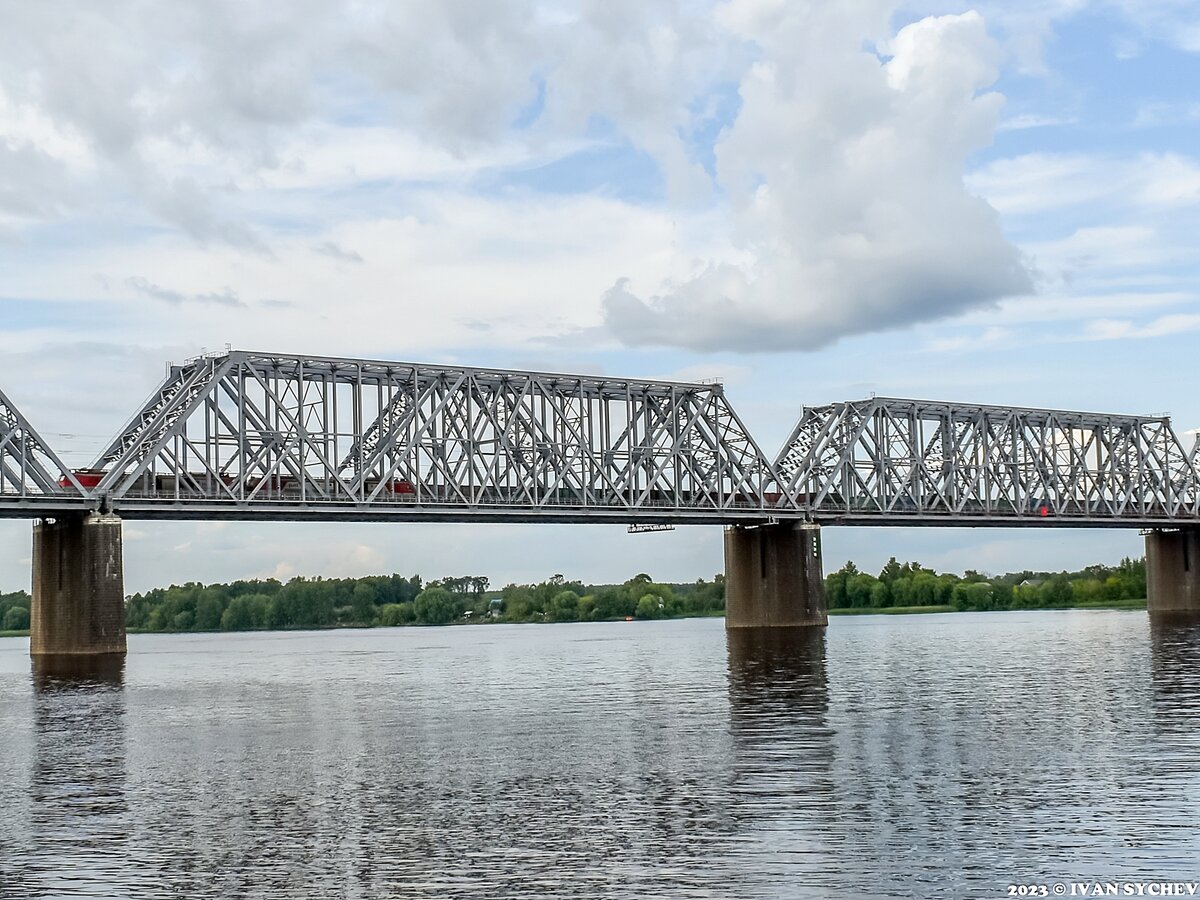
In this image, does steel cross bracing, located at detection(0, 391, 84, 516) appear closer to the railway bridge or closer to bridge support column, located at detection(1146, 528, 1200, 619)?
the railway bridge

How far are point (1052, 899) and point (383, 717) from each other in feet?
124

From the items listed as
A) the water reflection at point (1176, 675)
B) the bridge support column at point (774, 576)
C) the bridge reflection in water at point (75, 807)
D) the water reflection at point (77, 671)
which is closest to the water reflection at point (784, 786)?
the bridge reflection in water at point (75, 807)

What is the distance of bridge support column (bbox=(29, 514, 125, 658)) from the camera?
103 meters

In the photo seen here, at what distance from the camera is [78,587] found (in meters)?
104

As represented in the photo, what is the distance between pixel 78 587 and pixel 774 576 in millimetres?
69432

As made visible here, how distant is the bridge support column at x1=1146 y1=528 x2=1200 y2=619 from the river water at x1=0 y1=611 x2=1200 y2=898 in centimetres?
12879

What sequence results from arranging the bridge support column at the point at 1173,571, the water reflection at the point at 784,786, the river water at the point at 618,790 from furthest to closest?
1. the bridge support column at the point at 1173,571
2. the river water at the point at 618,790
3. the water reflection at the point at 784,786

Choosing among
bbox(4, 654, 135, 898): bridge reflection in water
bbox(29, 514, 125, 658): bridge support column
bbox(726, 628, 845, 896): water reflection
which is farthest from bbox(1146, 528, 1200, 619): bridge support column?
bbox(4, 654, 135, 898): bridge reflection in water

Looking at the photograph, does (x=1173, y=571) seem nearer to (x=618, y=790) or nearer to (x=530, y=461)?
(x=530, y=461)

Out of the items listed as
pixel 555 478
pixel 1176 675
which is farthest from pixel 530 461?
pixel 1176 675

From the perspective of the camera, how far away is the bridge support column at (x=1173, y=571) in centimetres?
19038

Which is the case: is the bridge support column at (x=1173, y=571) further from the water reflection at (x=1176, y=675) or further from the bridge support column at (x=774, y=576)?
the water reflection at (x=1176, y=675)

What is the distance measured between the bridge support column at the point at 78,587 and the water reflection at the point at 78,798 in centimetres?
3182

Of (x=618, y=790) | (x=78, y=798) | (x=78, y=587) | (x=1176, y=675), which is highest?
(x=78, y=587)
